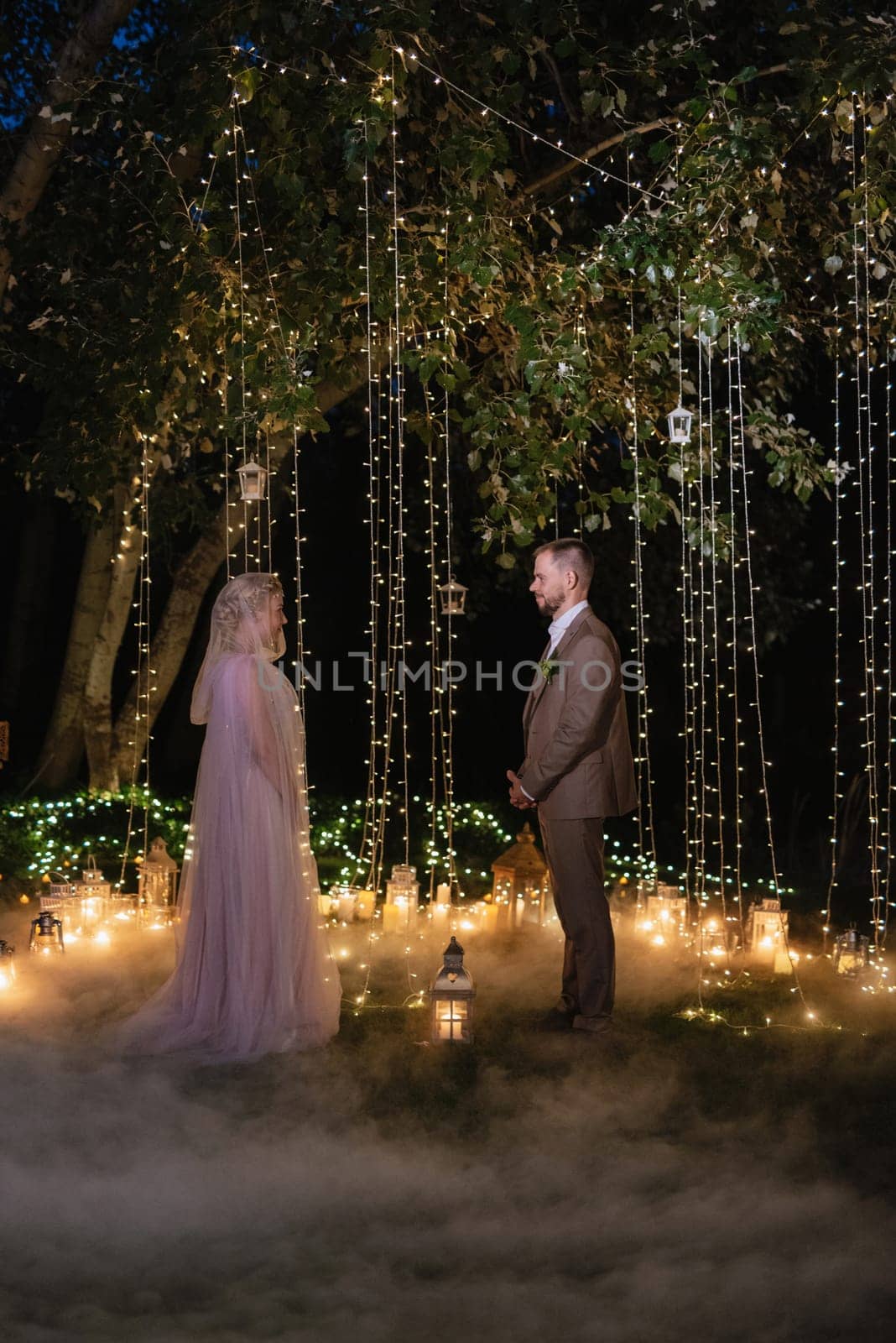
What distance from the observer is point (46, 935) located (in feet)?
18.6

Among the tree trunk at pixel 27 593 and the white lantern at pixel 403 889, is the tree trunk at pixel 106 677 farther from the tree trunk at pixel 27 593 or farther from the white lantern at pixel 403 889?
the tree trunk at pixel 27 593

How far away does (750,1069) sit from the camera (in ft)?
14.4

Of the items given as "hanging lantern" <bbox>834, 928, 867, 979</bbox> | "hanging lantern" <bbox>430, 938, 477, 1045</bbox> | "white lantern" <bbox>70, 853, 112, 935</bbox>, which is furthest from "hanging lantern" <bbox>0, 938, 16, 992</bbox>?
"hanging lantern" <bbox>834, 928, 867, 979</bbox>

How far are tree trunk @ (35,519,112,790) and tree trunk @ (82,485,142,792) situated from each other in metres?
0.12

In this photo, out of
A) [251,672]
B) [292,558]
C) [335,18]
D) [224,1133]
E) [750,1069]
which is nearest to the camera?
[224,1133]

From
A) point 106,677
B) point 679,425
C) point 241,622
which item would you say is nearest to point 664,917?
point 679,425

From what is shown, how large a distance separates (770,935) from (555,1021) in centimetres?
139

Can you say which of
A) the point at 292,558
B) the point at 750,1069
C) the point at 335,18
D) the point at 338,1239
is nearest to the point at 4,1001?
the point at 338,1239

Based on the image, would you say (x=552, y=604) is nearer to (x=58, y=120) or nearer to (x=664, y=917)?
(x=664, y=917)

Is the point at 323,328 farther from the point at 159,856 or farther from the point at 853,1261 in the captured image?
the point at 853,1261

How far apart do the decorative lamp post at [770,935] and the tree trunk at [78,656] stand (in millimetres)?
5079

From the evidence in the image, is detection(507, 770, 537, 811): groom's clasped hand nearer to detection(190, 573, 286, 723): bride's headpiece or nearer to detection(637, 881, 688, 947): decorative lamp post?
detection(190, 573, 286, 723): bride's headpiece

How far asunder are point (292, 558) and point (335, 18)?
7464 mm

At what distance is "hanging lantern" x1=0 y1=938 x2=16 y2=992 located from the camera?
509 centimetres
